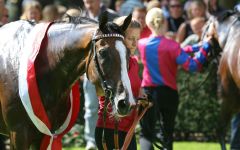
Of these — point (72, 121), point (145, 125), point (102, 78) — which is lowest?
point (145, 125)

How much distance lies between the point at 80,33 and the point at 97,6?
4.58m

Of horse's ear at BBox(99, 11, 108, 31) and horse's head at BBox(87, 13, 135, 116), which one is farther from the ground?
horse's ear at BBox(99, 11, 108, 31)

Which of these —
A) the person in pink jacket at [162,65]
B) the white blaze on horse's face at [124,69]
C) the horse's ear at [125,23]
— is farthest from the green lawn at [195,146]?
the white blaze on horse's face at [124,69]

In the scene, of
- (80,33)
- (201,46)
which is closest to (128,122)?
(80,33)

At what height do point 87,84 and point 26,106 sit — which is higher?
point 26,106

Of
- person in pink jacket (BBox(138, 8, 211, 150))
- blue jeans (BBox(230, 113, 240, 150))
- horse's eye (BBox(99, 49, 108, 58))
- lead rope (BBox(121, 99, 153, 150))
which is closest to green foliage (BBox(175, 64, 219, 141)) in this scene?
blue jeans (BBox(230, 113, 240, 150))

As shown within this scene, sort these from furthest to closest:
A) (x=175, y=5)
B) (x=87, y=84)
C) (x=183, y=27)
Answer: (x=175, y=5) < (x=183, y=27) < (x=87, y=84)

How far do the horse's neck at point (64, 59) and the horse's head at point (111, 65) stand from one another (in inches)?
8.2

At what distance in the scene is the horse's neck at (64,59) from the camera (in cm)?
596

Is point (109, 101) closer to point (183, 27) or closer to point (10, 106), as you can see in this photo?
point (10, 106)

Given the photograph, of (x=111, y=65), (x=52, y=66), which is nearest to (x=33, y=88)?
(x=52, y=66)

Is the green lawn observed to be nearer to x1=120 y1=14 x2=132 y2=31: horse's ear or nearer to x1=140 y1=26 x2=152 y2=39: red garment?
x1=140 y1=26 x2=152 y2=39: red garment

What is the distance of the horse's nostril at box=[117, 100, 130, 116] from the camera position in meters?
5.52

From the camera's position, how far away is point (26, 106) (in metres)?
5.94
